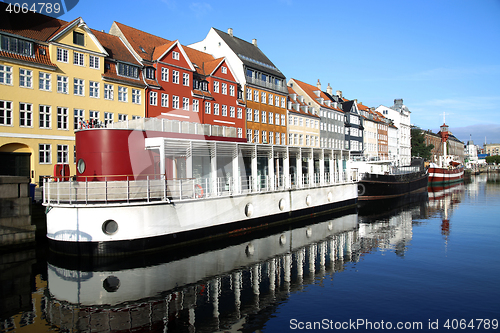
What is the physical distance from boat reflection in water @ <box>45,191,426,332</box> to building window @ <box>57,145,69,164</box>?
1376 cm

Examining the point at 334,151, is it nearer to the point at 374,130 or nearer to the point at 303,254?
the point at 303,254

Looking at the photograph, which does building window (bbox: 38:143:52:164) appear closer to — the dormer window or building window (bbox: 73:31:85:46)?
building window (bbox: 73:31:85:46)

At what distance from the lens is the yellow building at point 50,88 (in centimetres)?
2633

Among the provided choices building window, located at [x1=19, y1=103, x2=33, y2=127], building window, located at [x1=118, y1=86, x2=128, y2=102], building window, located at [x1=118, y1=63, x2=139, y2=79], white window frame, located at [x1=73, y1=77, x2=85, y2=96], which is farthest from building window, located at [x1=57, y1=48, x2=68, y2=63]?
building window, located at [x1=118, y1=86, x2=128, y2=102]

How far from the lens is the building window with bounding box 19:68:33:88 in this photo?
87.7ft

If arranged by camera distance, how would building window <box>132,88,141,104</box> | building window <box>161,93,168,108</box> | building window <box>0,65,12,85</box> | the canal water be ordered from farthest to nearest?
1. building window <box>161,93,168,108</box>
2. building window <box>132,88,141,104</box>
3. building window <box>0,65,12,85</box>
4. the canal water

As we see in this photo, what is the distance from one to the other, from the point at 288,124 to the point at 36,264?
43.8 meters

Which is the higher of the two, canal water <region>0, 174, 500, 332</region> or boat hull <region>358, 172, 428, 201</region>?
boat hull <region>358, 172, 428, 201</region>

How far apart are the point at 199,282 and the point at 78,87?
22.8 meters

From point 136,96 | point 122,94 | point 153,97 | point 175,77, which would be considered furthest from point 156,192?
point 175,77

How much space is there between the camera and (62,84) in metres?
29.0

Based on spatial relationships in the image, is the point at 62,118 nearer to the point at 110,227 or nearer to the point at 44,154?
the point at 44,154

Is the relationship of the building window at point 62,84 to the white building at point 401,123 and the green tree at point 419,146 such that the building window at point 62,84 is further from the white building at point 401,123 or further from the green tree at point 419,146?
the green tree at point 419,146

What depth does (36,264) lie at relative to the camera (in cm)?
1673
